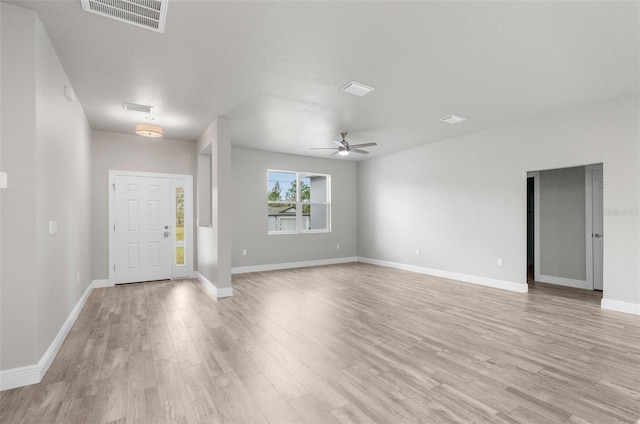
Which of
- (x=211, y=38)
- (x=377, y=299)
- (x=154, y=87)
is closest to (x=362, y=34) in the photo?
(x=211, y=38)

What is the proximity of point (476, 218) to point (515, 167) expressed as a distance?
3.71 feet

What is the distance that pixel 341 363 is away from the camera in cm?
263

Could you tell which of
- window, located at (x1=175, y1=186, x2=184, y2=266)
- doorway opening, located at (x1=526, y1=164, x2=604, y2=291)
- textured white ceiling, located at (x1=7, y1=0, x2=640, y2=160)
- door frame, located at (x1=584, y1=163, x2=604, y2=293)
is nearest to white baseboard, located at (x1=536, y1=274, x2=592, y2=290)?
doorway opening, located at (x1=526, y1=164, x2=604, y2=291)

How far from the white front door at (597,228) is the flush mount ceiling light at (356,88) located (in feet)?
14.9

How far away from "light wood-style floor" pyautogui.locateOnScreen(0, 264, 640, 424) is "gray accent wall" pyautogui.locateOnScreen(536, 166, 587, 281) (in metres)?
1.32

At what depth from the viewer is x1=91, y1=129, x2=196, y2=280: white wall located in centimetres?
555

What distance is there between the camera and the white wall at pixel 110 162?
5.55 metres

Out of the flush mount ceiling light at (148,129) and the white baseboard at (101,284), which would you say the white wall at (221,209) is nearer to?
the flush mount ceiling light at (148,129)

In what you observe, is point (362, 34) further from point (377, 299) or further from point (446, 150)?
point (446, 150)

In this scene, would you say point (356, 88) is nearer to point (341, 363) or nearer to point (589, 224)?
point (341, 363)

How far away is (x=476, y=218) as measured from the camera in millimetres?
5832

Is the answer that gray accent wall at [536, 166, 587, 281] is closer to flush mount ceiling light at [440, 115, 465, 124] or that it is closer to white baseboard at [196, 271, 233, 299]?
flush mount ceiling light at [440, 115, 465, 124]

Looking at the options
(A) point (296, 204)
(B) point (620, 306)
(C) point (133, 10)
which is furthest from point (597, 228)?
(C) point (133, 10)

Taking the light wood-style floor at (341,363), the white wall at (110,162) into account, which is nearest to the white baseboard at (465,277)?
the light wood-style floor at (341,363)
